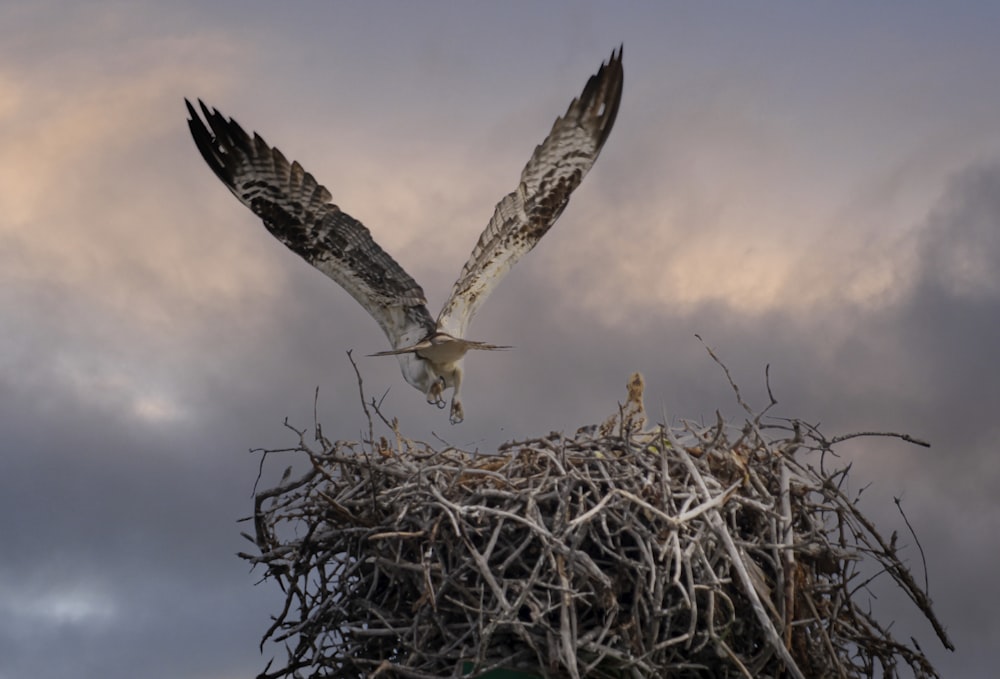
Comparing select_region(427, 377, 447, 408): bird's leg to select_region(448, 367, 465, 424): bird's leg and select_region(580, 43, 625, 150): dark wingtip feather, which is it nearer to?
select_region(448, 367, 465, 424): bird's leg

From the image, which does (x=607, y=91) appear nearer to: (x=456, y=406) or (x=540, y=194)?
(x=540, y=194)

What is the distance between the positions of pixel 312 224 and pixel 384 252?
2.48 ft

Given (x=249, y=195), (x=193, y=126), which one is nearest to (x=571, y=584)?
(x=249, y=195)

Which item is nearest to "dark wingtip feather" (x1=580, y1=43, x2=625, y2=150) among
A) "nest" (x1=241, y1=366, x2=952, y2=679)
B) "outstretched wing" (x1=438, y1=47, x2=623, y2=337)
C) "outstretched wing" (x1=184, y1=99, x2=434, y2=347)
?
"outstretched wing" (x1=438, y1=47, x2=623, y2=337)

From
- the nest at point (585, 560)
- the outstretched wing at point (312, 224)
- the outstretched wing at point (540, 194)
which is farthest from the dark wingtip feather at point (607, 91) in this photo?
the nest at point (585, 560)

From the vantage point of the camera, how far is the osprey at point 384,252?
398 inches

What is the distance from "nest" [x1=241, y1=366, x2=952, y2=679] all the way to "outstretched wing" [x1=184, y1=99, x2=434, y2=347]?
2178 mm

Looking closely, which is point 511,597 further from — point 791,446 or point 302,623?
point 791,446

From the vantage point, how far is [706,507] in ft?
23.2

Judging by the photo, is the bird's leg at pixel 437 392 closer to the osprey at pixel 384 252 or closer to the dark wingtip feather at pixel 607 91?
the osprey at pixel 384 252

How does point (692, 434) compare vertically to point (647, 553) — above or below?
above

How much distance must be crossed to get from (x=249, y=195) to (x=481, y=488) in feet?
14.6

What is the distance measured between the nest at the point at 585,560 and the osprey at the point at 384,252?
2.02m

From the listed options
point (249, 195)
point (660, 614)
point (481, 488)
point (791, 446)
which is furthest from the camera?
point (249, 195)
